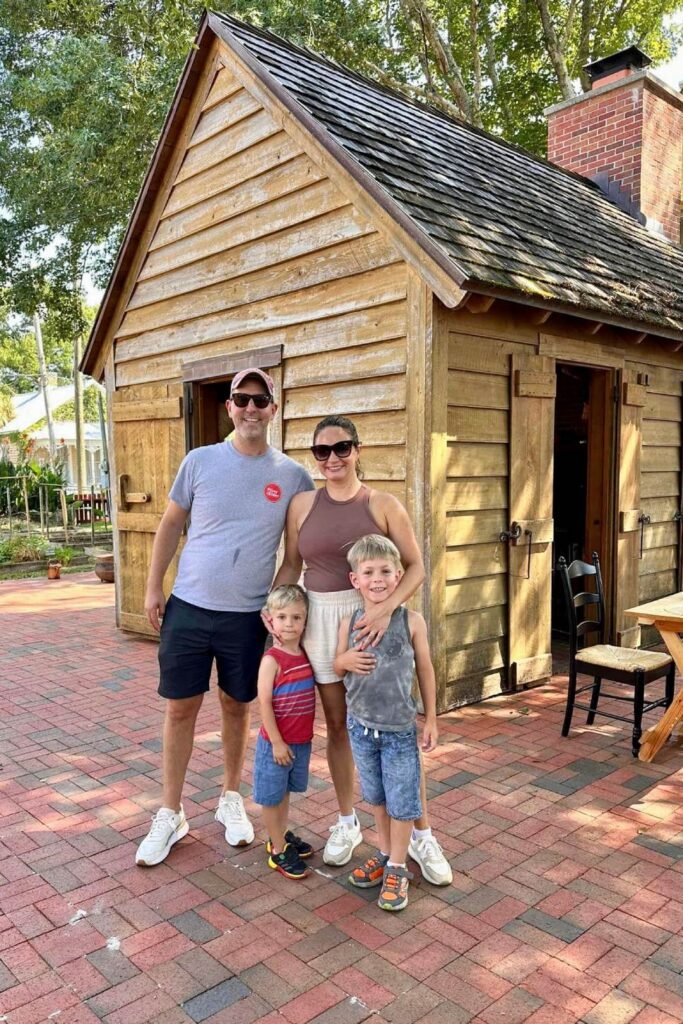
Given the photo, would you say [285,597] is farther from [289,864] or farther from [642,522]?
[642,522]

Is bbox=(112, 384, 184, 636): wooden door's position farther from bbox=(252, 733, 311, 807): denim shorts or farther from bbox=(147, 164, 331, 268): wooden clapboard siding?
bbox=(252, 733, 311, 807): denim shorts

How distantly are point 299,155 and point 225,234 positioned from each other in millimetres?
1071

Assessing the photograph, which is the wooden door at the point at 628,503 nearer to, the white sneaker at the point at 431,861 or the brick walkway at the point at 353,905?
the brick walkway at the point at 353,905

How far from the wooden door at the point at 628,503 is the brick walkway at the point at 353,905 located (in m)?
2.06

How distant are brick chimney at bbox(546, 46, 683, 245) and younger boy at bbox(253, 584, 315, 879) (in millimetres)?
8162

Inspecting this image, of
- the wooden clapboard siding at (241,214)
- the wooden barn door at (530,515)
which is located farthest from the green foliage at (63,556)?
the wooden barn door at (530,515)

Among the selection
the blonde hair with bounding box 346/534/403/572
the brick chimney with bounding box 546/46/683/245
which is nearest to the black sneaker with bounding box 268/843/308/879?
the blonde hair with bounding box 346/534/403/572

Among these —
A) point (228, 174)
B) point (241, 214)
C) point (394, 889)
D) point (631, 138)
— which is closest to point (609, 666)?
point (394, 889)

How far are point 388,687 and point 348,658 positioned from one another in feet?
0.59

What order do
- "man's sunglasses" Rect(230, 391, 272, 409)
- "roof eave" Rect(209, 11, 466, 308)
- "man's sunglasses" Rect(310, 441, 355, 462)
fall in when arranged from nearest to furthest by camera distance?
"man's sunglasses" Rect(310, 441, 355, 462) → "man's sunglasses" Rect(230, 391, 272, 409) → "roof eave" Rect(209, 11, 466, 308)

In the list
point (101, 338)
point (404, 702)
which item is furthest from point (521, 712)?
point (101, 338)

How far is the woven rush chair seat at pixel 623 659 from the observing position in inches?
170

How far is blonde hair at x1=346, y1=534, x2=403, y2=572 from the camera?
2773 millimetres

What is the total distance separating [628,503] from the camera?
6523 millimetres
